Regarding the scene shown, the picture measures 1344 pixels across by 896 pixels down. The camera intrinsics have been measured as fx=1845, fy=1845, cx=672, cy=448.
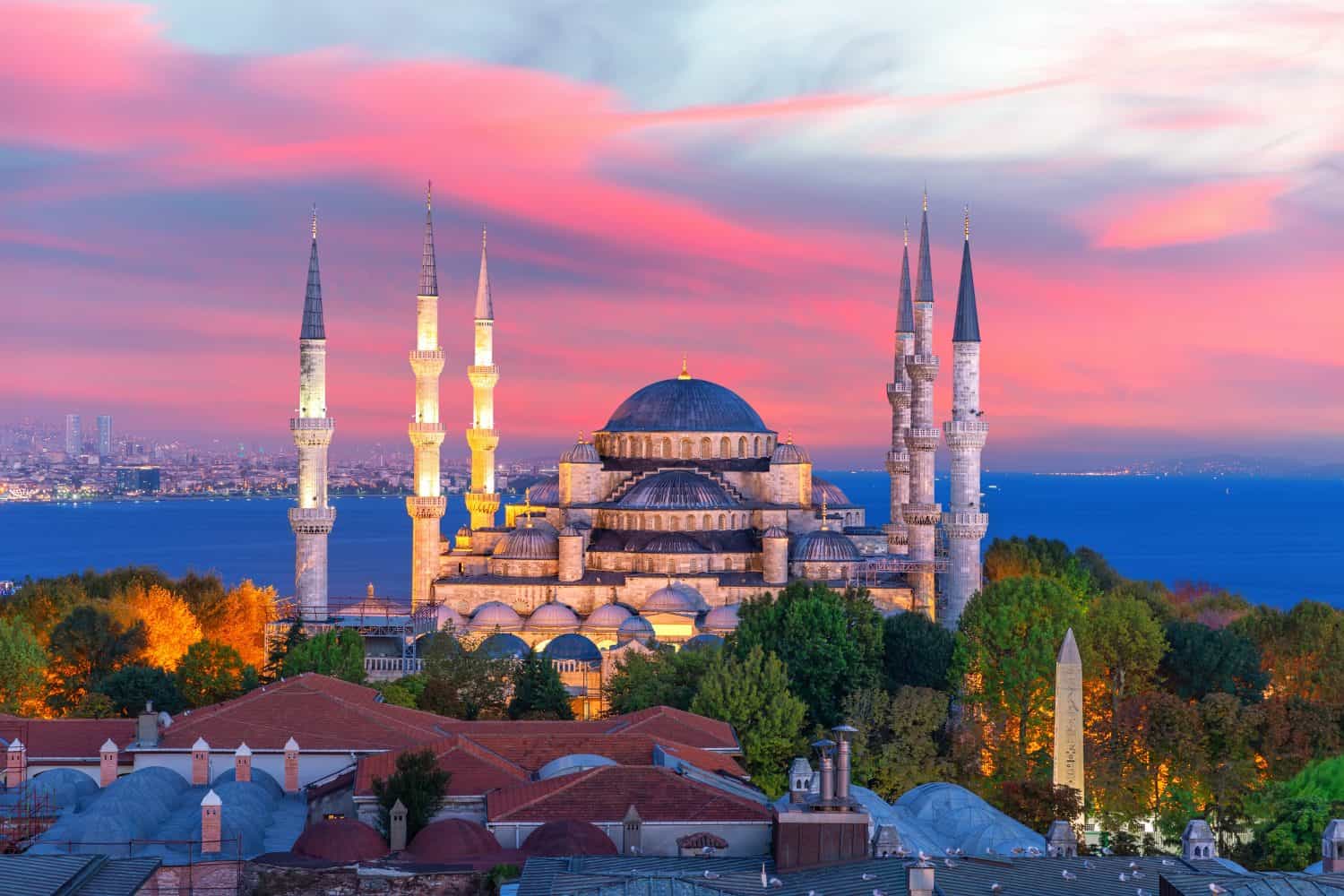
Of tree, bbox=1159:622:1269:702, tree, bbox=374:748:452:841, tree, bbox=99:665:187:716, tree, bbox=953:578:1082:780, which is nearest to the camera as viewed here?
tree, bbox=374:748:452:841

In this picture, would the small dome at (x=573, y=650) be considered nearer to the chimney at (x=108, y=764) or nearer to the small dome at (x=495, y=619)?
the small dome at (x=495, y=619)

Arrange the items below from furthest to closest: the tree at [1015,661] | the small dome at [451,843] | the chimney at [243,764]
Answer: the tree at [1015,661]
the chimney at [243,764]
the small dome at [451,843]

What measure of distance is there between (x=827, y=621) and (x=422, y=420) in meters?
18.0

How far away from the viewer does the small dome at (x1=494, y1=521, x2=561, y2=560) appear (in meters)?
51.4

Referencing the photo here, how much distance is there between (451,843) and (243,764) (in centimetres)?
618

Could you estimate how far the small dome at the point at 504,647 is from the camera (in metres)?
42.5

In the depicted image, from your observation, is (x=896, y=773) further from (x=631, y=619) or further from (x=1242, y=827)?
(x=631, y=619)

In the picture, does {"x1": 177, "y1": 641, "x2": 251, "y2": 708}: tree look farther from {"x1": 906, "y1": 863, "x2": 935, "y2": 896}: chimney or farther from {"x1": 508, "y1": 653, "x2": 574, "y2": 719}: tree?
{"x1": 906, "y1": 863, "x2": 935, "y2": 896}: chimney

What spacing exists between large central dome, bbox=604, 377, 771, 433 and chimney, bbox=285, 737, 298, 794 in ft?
93.4

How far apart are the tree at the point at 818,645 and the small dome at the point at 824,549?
31.6 feet

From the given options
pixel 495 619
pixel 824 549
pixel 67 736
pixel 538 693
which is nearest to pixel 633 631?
pixel 495 619

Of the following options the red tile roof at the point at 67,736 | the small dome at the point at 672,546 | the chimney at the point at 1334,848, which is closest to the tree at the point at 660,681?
the small dome at the point at 672,546

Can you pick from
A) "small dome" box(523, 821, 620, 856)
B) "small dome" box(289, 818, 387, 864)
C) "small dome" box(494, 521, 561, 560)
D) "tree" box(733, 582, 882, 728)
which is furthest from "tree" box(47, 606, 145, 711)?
"small dome" box(523, 821, 620, 856)

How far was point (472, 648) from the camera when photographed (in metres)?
44.7
